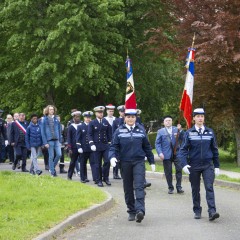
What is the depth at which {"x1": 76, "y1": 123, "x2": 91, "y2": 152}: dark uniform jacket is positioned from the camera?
1845cm

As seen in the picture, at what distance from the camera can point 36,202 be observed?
12883 millimetres

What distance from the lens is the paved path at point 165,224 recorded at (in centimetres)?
1044

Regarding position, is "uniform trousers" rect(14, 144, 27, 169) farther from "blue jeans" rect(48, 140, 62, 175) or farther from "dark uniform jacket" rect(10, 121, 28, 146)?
"blue jeans" rect(48, 140, 62, 175)

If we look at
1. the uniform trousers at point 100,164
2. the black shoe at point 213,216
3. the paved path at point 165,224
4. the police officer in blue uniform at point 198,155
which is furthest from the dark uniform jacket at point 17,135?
the black shoe at point 213,216

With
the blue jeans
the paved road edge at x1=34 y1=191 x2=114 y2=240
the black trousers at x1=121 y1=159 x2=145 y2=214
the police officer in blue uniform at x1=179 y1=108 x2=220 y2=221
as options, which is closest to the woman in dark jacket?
the blue jeans

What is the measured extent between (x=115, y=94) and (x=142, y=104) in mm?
3001

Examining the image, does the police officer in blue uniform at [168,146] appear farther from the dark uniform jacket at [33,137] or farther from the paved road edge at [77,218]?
the dark uniform jacket at [33,137]

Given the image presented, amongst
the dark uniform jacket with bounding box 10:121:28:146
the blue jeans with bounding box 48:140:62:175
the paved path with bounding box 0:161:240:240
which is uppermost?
the dark uniform jacket with bounding box 10:121:28:146

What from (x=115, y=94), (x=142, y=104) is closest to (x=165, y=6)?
(x=115, y=94)

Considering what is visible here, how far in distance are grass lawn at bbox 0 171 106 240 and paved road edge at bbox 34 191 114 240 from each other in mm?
118

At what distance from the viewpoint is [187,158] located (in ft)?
40.7

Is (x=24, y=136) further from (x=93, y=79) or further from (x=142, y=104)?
(x=142, y=104)

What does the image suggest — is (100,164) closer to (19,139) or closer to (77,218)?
(19,139)

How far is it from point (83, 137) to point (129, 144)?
6.69 meters
